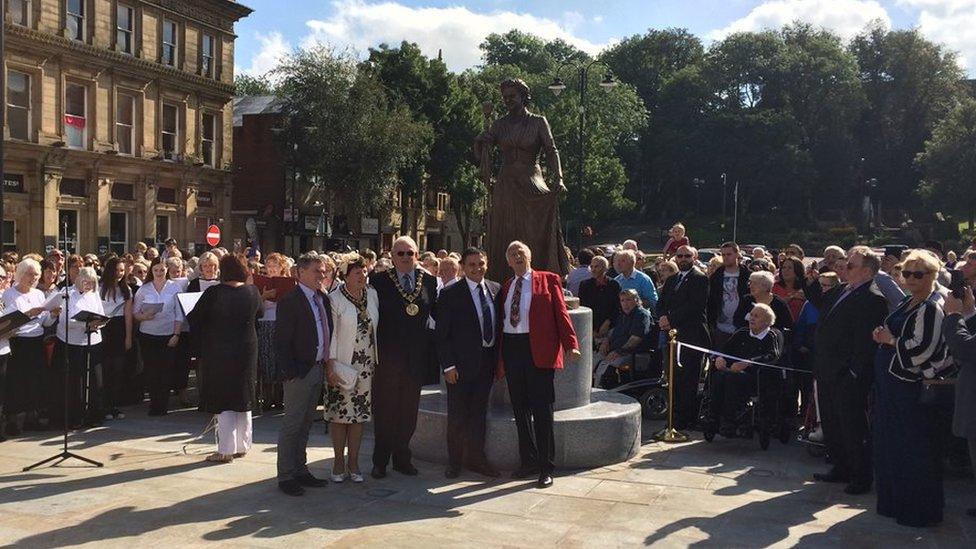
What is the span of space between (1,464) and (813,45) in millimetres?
80750

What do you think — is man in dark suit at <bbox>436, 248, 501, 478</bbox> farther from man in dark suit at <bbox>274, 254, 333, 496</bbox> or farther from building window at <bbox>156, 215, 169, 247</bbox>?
building window at <bbox>156, 215, 169, 247</bbox>

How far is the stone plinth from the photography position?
7.87 m

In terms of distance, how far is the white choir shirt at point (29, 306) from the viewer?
29.0 feet

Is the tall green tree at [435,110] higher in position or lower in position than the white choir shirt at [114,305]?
higher

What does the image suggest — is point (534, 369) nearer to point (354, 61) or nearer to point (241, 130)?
point (354, 61)

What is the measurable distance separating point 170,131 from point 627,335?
3000 cm

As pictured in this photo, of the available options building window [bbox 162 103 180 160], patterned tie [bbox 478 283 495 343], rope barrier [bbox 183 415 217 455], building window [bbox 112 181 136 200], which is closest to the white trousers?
rope barrier [bbox 183 415 217 455]

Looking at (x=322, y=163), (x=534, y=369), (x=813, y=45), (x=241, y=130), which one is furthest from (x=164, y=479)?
(x=813, y=45)

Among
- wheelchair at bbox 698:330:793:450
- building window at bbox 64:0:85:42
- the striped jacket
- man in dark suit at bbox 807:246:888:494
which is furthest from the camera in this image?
building window at bbox 64:0:85:42

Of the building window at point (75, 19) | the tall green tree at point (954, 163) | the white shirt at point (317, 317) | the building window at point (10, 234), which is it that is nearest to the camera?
the white shirt at point (317, 317)

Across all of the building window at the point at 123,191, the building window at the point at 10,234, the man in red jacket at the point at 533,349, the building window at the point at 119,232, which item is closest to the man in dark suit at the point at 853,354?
the man in red jacket at the point at 533,349

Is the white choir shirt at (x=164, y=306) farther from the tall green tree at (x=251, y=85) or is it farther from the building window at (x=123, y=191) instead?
the tall green tree at (x=251, y=85)

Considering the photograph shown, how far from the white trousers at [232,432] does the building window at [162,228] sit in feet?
96.4

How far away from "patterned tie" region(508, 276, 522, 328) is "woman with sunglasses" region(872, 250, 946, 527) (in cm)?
286
